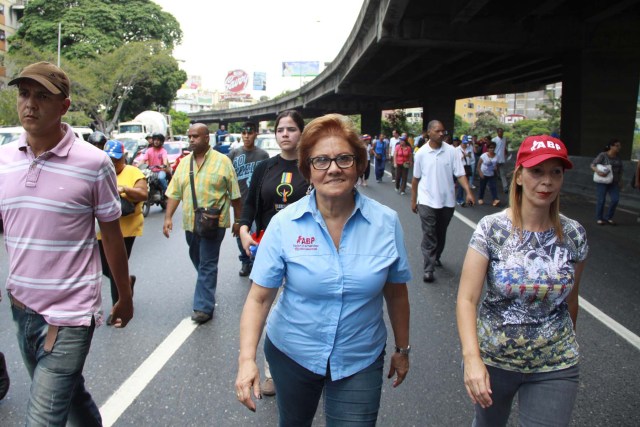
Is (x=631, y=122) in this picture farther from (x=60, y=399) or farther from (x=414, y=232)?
(x=60, y=399)

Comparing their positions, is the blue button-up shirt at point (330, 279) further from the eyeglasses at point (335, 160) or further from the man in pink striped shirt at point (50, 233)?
the man in pink striped shirt at point (50, 233)

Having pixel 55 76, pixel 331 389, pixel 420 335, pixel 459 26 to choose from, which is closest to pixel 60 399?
pixel 331 389

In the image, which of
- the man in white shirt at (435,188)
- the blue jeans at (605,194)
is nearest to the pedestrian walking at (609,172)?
the blue jeans at (605,194)

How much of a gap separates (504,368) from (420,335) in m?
2.57

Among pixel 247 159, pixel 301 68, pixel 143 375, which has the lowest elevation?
pixel 143 375

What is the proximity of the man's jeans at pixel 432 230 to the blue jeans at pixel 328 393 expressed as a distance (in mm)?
4734

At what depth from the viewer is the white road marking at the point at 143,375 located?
3.64 m

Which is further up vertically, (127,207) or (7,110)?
(7,110)

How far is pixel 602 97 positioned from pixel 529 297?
18.8m

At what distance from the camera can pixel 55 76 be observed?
8.51ft

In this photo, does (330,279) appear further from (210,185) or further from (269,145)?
(269,145)

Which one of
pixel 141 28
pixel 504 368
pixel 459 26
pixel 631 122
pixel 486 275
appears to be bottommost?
pixel 504 368

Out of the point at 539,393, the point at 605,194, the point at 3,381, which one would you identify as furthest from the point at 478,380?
the point at 605,194

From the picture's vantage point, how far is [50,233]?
252cm
